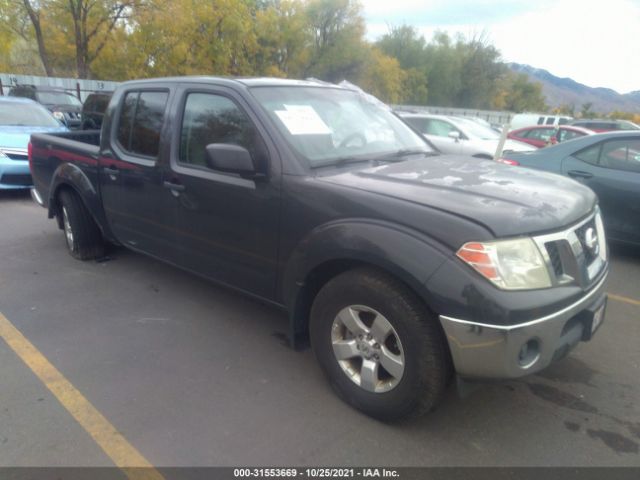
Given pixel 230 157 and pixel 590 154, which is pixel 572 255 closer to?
pixel 230 157

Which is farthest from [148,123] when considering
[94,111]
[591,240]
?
[94,111]

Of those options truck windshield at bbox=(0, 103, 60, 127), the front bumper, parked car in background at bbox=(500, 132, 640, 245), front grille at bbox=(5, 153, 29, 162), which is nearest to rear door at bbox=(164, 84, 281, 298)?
the front bumper

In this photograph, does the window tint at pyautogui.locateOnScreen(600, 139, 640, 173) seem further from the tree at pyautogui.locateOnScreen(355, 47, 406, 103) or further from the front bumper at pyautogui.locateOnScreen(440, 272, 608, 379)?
the tree at pyautogui.locateOnScreen(355, 47, 406, 103)

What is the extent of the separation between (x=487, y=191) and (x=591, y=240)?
67cm

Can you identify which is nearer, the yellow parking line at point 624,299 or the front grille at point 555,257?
the front grille at point 555,257

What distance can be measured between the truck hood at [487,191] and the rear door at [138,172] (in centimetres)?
162

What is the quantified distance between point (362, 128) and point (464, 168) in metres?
0.82

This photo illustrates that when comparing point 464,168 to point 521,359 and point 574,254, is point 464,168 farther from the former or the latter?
point 521,359

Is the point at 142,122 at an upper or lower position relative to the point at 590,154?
upper

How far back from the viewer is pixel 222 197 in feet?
10.9

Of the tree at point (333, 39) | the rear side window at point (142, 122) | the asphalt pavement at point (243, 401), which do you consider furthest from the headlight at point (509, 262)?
the tree at point (333, 39)

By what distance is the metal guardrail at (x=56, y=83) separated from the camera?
22.1 metres

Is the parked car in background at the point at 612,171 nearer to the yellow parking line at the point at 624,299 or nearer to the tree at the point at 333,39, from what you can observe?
the yellow parking line at the point at 624,299

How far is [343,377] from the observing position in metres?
2.85
